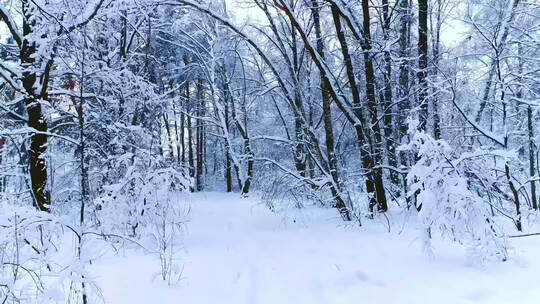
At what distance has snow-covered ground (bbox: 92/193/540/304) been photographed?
3.47 meters

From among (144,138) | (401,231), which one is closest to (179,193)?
(144,138)

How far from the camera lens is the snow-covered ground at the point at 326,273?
3.47 m

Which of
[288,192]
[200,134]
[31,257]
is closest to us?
[31,257]

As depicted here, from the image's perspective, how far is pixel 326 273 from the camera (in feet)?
13.9

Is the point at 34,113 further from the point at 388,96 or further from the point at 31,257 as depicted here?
the point at 388,96

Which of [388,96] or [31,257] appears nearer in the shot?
[31,257]

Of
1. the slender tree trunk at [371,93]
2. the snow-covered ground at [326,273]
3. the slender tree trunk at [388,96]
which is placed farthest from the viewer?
the slender tree trunk at [388,96]

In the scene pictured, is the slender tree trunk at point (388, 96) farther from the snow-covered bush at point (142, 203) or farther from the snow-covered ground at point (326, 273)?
the snow-covered bush at point (142, 203)

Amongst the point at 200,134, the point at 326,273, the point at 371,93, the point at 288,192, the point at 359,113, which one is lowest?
the point at 326,273

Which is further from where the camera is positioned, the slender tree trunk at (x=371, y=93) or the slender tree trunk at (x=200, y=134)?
the slender tree trunk at (x=200, y=134)

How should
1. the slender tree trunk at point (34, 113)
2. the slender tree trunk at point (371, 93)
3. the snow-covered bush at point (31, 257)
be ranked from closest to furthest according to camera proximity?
1. the snow-covered bush at point (31, 257)
2. the slender tree trunk at point (34, 113)
3. the slender tree trunk at point (371, 93)

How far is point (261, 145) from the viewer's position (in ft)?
76.2

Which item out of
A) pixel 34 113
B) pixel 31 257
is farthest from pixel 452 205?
pixel 34 113

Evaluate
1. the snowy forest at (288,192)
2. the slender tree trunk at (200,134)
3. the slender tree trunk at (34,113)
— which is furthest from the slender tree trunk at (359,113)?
the slender tree trunk at (200,134)
